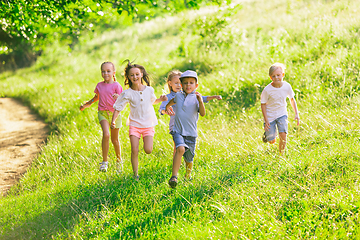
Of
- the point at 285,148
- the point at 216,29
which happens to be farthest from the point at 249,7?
the point at 285,148

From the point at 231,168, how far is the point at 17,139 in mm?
6297

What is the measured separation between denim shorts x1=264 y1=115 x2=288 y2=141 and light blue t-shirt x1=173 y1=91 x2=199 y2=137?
1.37 metres

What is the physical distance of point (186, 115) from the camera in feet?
14.6

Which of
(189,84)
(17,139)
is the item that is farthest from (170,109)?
(17,139)

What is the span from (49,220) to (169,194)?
162cm

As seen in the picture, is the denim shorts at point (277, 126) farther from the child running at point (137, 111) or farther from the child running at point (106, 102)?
the child running at point (106, 102)

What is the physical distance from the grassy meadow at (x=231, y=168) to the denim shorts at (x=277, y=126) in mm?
284

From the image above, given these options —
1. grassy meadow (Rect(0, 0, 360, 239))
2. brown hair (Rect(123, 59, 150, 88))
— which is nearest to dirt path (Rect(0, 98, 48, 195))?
grassy meadow (Rect(0, 0, 360, 239))

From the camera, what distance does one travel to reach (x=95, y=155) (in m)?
6.05

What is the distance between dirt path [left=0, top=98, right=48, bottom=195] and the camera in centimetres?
618

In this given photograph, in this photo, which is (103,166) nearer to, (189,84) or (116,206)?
(116,206)

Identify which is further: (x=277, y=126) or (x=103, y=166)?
(x=103, y=166)

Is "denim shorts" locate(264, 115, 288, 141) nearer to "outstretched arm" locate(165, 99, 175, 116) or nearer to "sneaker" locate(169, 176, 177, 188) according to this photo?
"outstretched arm" locate(165, 99, 175, 116)

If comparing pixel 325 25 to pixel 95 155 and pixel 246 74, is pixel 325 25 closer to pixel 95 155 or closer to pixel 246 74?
pixel 246 74
